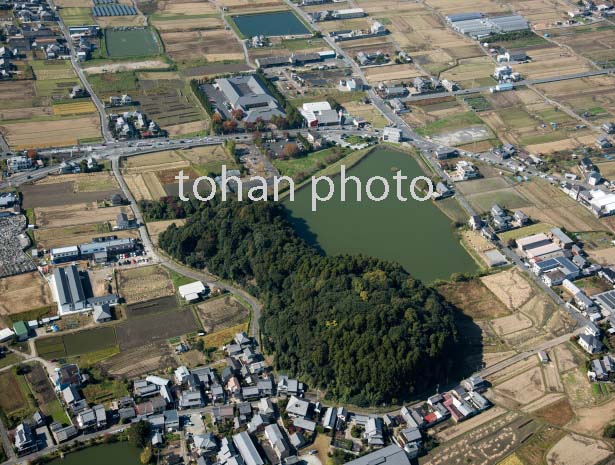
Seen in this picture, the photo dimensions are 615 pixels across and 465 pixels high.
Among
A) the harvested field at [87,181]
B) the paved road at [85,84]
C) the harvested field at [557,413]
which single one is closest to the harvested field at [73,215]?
the harvested field at [87,181]

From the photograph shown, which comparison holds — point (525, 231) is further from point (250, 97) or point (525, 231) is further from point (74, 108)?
point (74, 108)

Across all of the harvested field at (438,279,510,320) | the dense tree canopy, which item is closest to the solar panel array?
the dense tree canopy

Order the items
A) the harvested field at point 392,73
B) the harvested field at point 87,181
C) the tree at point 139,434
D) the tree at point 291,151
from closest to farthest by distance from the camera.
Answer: the tree at point 139,434 < the harvested field at point 87,181 < the tree at point 291,151 < the harvested field at point 392,73

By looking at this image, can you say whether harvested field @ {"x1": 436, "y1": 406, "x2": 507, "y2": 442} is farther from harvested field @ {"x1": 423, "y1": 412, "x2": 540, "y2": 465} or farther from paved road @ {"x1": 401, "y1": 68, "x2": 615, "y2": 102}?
paved road @ {"x1": 401, "y1": 68, "x2": 615, "y2": 102}

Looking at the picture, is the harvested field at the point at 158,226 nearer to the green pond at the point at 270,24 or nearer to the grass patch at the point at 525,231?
the grass patch at the point at 525,231

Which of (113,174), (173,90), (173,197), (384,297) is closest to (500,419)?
(384,297)

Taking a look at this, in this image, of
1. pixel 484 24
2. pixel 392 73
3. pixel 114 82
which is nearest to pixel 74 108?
pixel 114 82

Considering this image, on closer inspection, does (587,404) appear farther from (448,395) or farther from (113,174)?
(113,174)
